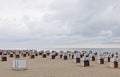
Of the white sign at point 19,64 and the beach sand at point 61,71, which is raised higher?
the white sign at point 19,64

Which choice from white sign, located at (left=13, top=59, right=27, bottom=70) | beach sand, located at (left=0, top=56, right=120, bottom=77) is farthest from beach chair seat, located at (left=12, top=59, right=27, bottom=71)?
beach sand, located at (left=0, top=56, right=120, bottom=77)

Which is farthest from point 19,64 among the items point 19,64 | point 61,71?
point 61,71

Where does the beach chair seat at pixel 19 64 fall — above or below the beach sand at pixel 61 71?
above

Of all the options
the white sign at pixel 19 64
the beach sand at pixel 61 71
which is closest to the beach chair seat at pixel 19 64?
the white sign at pixel 19 64

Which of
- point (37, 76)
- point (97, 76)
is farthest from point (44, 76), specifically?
point (97, 76)

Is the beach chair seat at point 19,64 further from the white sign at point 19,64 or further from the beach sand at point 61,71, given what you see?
the beach sand at point 61,71

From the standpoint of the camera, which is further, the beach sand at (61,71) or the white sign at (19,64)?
the white sign at (19,64)

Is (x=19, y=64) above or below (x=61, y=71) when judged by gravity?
above

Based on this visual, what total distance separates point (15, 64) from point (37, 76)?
4875 mm

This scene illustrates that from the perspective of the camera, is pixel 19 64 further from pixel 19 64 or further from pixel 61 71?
pixel 61 71

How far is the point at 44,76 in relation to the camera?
16812mm

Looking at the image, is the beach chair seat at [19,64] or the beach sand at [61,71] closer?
the beach sand at [61,71]

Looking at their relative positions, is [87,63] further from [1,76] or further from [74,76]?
[1,76]

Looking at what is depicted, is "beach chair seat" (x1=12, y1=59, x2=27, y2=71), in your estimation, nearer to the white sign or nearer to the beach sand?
the white sign
